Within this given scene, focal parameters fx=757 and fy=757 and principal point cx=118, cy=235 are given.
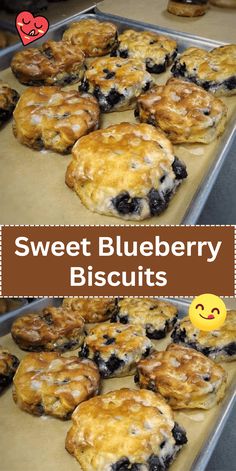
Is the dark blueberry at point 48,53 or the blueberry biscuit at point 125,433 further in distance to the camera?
the dark blueberry at point 48,53

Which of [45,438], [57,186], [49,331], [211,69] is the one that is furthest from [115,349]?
[211,69]

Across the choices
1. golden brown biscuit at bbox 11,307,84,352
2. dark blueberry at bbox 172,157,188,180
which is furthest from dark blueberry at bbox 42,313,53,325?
dark blueberry at bbox 172,157,188,180

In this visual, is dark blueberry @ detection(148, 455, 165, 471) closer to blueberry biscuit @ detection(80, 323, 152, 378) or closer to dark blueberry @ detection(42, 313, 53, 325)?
blueberry biscuit @ detection(80, 323, 152, 378)

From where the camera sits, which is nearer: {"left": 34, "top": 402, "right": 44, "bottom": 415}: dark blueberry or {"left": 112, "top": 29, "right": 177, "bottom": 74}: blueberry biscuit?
{"left": 34, "top": 402, "right": 44, "bottom": 415}: dark blueberry

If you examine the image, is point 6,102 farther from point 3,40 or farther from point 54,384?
point 54,384

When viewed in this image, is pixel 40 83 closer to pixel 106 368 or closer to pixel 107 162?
pixel 107 162

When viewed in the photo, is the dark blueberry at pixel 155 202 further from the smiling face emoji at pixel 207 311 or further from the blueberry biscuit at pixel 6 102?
the blueberry biscuit at pixel 6 102

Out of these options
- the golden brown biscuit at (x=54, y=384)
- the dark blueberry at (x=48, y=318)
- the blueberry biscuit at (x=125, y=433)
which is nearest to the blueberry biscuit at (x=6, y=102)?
the dark blueberry at (x=48, y=318)

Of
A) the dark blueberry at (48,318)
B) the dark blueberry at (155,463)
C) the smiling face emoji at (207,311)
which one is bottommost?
→ the dark blueberry at (48,318)
